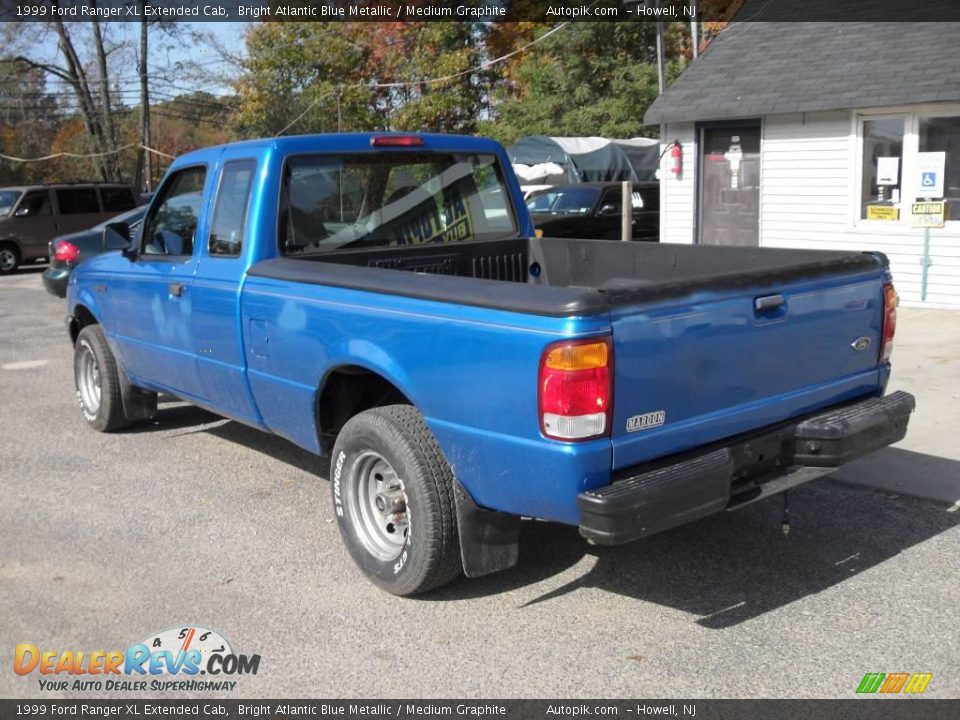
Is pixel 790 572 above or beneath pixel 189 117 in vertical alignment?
beneath

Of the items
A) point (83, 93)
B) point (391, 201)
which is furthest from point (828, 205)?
point (83, 93)

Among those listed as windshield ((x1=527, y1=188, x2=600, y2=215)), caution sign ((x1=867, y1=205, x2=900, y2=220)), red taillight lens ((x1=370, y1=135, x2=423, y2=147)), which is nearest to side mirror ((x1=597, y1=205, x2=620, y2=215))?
windshield ((x1=527, y1=188, x2=600, y2=215))

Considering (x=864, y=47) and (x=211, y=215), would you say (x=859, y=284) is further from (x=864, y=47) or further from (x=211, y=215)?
(x=864, y=47)

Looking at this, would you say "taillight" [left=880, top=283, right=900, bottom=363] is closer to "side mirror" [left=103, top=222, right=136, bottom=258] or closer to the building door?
"side mirror" [left=103, top=222, right=136, bottom=258]

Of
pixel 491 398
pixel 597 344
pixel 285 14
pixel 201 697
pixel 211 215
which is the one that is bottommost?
pixel 201 697

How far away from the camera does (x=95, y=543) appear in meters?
5.00

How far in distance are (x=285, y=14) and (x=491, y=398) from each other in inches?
1389

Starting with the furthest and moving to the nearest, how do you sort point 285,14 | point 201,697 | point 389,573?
point 285,14
point 389,573
point 201,697

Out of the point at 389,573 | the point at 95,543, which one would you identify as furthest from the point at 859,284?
the point at 95,543

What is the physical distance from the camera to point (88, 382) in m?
7.29

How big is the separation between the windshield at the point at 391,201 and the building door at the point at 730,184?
781cm

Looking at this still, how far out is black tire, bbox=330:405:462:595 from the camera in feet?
13.1

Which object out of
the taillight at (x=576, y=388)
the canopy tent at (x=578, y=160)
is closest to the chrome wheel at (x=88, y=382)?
the taillight at (x=576, y=388)

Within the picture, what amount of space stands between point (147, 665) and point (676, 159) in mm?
11349
